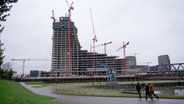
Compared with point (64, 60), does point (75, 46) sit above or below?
above

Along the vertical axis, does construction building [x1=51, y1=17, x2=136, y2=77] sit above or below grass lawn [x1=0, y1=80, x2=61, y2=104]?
above

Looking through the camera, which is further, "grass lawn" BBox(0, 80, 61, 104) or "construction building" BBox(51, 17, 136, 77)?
"construction building" BBox(51, 17, 136, 77)

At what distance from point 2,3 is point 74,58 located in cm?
16866

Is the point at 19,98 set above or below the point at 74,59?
below

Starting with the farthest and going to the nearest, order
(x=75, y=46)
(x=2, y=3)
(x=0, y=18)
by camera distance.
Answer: (x=75, y=46)
(x=0, y=18)
(x=2, y=3)

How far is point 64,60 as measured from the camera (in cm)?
17500

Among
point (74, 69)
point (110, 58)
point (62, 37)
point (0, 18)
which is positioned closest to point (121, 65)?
point (110, 58)

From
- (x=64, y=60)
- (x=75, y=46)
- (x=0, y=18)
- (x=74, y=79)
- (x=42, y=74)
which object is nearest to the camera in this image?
(x=0, y=18)

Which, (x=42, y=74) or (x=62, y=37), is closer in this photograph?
(x=42, y=74)

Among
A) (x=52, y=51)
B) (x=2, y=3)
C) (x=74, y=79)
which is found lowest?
(x=74, y=79)

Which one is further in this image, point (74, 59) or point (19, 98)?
point (74, 59)

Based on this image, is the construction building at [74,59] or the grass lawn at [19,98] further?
the construction building at [74,59]

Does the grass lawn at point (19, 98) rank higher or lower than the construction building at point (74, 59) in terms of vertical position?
lower

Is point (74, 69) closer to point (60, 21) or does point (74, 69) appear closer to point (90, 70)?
point (90, 70)
